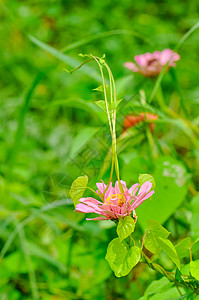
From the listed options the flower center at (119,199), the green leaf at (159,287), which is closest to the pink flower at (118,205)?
the flower center at (119,199)

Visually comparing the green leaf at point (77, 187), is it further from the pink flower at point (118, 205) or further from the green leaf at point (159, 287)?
the green leaf at point (159, 287)

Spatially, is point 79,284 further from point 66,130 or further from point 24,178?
point 66,130

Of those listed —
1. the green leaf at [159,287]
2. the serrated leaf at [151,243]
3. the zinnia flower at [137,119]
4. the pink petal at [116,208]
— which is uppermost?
the zinnia flower at [137,119]

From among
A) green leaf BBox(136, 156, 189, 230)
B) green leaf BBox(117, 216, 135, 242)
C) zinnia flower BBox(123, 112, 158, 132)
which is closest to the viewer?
green leaf BBox(117, 216, 135, 242)

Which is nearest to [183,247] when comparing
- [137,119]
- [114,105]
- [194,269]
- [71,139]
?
[194,269]

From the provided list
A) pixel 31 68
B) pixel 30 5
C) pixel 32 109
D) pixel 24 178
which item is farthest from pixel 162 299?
pixel 30 5

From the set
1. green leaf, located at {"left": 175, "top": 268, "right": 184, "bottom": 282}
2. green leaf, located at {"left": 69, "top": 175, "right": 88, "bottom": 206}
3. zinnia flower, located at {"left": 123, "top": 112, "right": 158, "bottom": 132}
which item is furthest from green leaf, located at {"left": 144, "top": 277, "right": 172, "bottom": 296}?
zinnia flower, located at {"left": 123, "top": 112, "right": 158, "bottom": 132}

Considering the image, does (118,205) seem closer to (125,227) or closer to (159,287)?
(125,227)

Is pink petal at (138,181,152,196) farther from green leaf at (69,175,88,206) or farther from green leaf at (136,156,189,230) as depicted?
green leaf at (136,156,189,230)
